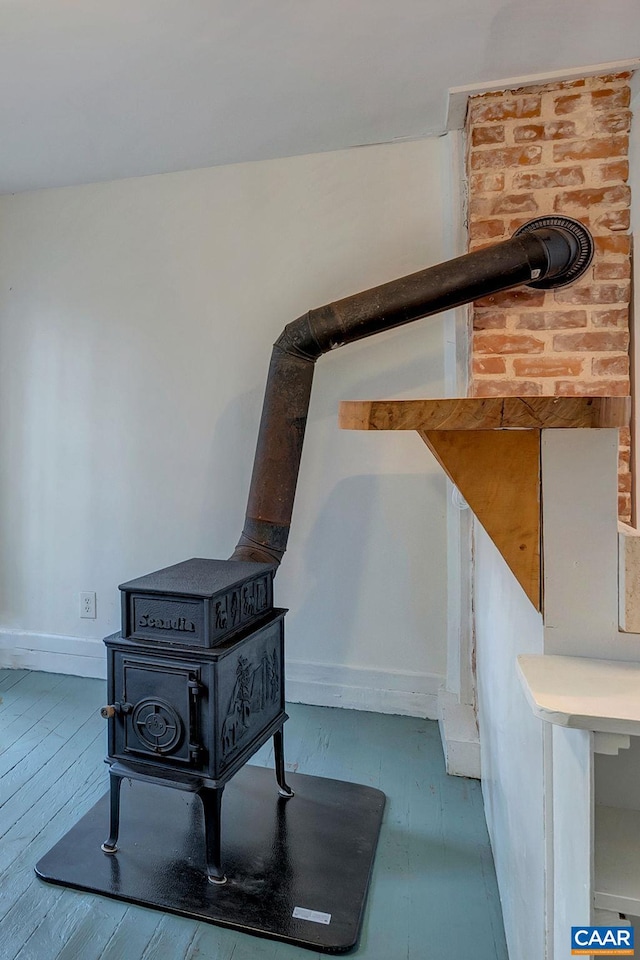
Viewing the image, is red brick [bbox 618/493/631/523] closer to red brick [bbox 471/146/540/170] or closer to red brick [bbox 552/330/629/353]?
red brick [bbox 552/330/629/353]

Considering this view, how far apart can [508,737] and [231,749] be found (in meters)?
0.74

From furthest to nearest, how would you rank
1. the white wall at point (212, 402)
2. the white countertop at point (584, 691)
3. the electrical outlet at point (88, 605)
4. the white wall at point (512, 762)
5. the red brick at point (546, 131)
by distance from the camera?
the electrical outlet at point (88, 605) → the white wall at point (212, 402) → the red brick at point (546, 131) → the white wall at point (512, 762) → the white countertop at point (584, 691)

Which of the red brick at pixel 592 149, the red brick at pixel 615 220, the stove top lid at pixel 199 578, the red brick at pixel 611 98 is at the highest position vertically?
the red brick at pixel 611 98

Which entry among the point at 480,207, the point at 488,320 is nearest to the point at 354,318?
the point at 488,320

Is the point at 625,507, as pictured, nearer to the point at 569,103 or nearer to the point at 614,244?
the point at 614,244

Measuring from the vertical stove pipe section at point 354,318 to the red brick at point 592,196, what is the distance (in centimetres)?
7

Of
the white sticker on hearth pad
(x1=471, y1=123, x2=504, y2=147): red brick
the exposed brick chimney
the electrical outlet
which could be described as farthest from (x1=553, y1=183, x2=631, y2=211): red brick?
the electrical outlet

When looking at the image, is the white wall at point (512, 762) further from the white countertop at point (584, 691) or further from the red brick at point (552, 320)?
the red brick at point (552, 320)

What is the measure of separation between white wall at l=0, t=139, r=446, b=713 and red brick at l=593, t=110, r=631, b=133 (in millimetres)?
651

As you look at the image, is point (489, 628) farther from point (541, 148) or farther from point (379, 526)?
point (541, 148)

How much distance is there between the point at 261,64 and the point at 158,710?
207 centimetres

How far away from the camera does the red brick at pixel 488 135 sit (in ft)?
6.51

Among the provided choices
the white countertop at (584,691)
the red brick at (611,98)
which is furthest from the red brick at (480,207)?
the white countertop at (584,691)

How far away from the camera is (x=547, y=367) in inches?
75.7
